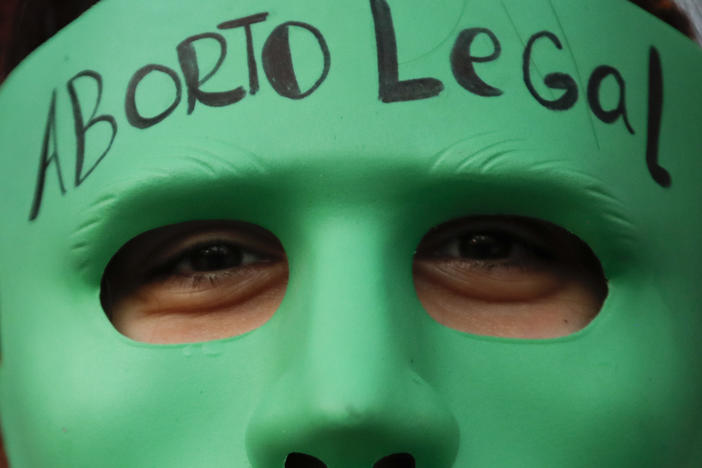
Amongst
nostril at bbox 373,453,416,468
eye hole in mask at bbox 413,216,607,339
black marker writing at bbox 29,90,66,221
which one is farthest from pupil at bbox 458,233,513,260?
black marker writing at bbox 29,90,66,221

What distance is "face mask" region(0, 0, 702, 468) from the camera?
1.02 m

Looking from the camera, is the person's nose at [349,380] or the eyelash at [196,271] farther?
the eyelash at [196,271]

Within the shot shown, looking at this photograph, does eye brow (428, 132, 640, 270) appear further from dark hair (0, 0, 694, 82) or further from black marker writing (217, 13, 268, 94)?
dark hair (0, 0, 694, 82)

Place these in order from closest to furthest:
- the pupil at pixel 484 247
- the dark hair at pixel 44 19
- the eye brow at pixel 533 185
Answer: the eye brow at pixel 533 185 < the pupil at pixel 484 247 < the dark hair at pixel 44 19

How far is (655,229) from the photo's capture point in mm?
1110

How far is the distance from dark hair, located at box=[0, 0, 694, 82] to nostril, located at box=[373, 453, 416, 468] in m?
0.67

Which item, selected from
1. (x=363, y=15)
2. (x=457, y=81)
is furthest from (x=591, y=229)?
(x=363, y=15)

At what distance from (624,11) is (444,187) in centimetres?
35

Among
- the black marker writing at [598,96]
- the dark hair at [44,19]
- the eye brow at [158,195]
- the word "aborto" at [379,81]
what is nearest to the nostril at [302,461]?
the eye brow at [158,195]

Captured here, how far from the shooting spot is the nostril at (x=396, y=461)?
1.03 metres

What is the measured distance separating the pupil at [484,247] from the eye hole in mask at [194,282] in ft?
0.72

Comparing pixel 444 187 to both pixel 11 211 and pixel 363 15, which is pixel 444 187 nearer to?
pixel 363 15

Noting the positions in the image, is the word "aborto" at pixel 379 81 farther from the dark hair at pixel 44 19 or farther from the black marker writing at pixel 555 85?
the dark hair at pixel 44 19

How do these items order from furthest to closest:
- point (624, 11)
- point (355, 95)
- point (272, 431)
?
point (624, 11) < point (355, 95) < point (272, 431)
